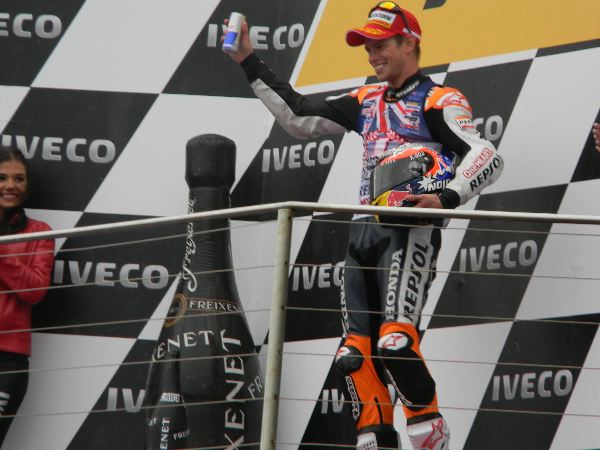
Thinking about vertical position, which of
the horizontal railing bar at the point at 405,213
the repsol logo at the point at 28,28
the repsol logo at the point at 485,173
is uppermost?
the repsol logo at the point at 28,28

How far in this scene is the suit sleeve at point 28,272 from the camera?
389 cm

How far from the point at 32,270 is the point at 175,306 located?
17.4 inches

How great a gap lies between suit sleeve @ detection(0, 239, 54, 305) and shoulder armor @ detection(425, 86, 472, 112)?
123cm

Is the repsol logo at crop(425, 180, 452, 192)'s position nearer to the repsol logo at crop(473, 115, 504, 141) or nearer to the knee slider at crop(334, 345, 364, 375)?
the knee slider at crop(334, 345, 364, 375)

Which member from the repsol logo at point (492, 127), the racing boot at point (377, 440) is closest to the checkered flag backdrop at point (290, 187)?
the repsol logo at point (492, 127)

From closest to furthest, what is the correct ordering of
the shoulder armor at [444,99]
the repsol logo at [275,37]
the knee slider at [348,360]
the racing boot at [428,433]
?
the racing boot at [428,433], the knee slider at [348,360], the shoulder armor at [444,99], the repsol logo at [275,37]

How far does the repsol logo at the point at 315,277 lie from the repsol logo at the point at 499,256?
41 cm

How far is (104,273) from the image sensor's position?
14.0 feet

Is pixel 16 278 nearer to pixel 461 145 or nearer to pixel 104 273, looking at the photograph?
pixel 104 273

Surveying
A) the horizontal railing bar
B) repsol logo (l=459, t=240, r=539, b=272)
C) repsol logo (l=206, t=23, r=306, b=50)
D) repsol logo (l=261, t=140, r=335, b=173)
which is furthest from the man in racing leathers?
repsol logo (l=206, t=23, r=306, b=50)

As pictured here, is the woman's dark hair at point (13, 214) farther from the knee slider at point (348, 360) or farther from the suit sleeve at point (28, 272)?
the knee slider at point (348, 360)

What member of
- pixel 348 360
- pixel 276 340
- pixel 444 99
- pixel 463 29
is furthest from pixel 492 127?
pixel 276 340

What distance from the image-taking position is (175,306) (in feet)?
12.7

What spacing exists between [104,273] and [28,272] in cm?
35
